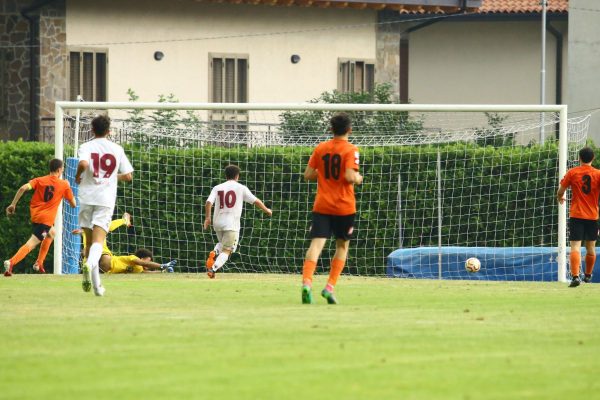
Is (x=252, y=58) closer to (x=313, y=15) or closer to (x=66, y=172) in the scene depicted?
(x=313, y=15)

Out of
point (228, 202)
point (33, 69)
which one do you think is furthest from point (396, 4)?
point (228, 202)

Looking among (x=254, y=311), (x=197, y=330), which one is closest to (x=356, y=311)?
(x=254, y=311)

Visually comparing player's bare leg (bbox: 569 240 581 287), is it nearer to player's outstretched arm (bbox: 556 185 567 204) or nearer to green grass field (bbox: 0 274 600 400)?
player's outstretched arm (bbox: 556 185 567 204)

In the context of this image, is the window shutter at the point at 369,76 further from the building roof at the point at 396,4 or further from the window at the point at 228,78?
the window at the point at 228,78

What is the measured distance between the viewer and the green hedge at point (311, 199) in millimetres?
24406

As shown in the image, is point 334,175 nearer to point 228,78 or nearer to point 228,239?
point 228,239

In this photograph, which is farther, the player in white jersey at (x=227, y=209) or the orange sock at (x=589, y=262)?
the player in white jersey at (x=227, y=209)

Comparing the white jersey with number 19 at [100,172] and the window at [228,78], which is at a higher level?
the window at [228,78]

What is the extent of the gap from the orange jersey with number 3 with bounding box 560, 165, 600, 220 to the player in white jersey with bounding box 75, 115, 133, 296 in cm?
667

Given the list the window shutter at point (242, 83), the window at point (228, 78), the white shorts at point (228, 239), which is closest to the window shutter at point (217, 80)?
the window at point (228, 78)

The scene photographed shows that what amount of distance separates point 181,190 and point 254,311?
11761 mm

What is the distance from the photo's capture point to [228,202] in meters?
20.1

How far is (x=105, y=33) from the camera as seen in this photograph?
34375 mm

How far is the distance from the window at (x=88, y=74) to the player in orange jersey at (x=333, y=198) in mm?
20528
